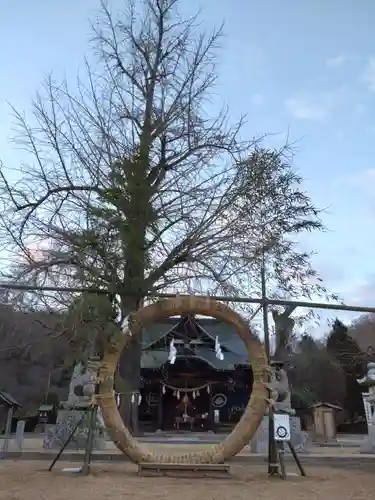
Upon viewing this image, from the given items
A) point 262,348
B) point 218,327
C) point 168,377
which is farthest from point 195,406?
point 262,348

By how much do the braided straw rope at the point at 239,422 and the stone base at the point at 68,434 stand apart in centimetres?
553

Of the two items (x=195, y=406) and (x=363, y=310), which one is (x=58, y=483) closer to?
(x=363, y=310)

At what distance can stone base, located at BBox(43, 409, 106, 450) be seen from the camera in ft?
38.8

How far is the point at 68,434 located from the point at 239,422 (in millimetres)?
6940

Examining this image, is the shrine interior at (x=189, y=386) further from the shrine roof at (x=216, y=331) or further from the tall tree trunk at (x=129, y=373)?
the tall tree trunk at (x=129, y=373)

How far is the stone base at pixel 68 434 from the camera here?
11.8m

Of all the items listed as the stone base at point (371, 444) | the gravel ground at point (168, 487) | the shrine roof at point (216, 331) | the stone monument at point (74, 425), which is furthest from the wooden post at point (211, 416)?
the gravel ground at point (168, 487)

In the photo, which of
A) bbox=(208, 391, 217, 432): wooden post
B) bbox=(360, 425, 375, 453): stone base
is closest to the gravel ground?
bbox=(360, 425, 375, 453): stone base

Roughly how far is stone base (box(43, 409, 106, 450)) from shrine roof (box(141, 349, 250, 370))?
35.7ft

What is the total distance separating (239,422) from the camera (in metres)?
7.02

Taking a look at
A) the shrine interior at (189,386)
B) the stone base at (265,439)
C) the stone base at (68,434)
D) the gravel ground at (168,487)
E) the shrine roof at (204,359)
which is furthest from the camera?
the shrine interior at (189,386)

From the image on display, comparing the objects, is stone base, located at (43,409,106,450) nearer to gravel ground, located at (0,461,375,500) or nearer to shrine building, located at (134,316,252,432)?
gravel ground, located at (0,461,375,500)

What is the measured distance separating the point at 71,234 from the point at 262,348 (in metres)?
5.16

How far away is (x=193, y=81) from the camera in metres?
13.2
